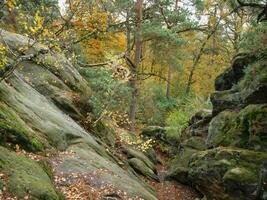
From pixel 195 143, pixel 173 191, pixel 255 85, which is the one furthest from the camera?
pixel 195 143

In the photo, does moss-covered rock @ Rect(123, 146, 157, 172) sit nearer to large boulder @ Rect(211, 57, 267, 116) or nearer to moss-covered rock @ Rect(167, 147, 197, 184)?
moss-covered rock @ Rect(167, 147, 197, 184)

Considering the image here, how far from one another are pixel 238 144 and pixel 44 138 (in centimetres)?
725

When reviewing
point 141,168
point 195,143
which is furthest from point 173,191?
point 195,143

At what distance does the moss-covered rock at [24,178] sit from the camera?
738 cm

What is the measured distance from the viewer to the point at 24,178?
306 inches

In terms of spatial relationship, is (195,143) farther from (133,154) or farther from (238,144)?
(238,144)

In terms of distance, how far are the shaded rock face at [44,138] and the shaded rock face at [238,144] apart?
92.1 inches

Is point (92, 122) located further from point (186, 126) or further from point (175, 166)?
point (186, 126)

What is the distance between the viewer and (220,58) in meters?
32.5

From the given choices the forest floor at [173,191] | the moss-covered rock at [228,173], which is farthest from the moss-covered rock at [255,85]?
the forest floor at [173,191]

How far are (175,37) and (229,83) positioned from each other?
174 inches

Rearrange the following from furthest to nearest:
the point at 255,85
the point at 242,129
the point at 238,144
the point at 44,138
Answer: the point at 255,85 < the point at 242,129 < the point at 238,144 < the point at 44,138

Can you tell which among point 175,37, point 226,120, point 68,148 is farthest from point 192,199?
point 175,37

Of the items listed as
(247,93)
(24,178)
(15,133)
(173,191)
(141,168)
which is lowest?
(173,191)
